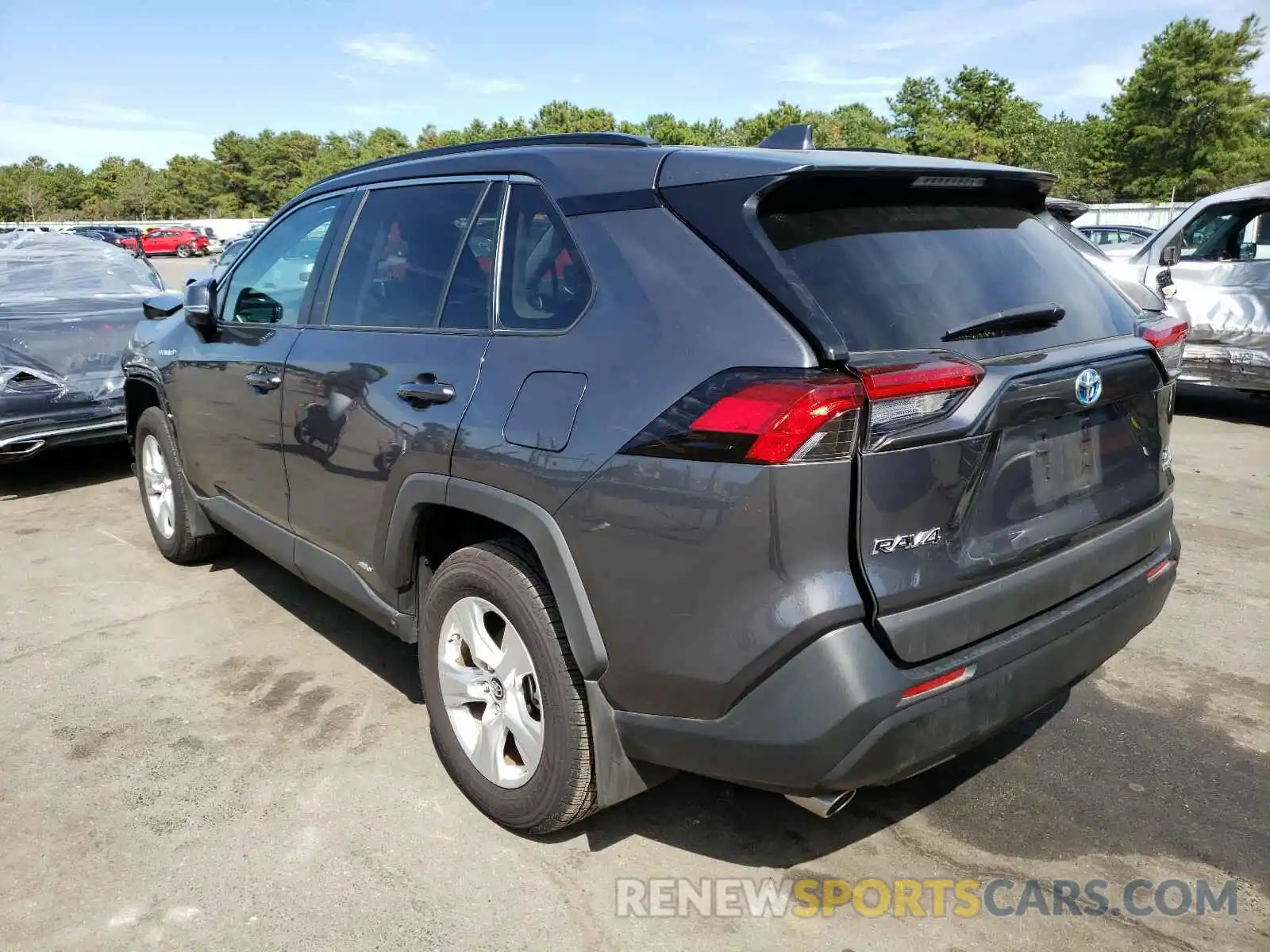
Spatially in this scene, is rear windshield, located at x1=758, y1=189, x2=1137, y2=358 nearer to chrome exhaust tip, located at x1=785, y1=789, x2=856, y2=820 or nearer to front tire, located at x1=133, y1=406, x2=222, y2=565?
chrome exhaust tip, located at x1=785, y1=789, x2=856, y2=820

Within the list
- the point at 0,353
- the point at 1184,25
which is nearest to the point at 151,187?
the point at 1184,25

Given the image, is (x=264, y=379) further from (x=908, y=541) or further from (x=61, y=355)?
(x=61, y=355)

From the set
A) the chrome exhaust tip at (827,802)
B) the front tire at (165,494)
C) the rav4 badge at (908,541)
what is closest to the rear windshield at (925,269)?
the rav4 badge at (908,541)

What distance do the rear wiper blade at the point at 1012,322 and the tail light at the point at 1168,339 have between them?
1.32 feet

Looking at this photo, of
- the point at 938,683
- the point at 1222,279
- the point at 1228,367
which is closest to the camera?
the point at 938,683

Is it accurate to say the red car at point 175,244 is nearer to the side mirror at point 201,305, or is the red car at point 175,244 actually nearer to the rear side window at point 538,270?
the side mirror at point 201,305

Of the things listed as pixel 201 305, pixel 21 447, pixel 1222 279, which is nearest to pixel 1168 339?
pixel 201 305

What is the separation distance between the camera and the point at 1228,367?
26.3 feet

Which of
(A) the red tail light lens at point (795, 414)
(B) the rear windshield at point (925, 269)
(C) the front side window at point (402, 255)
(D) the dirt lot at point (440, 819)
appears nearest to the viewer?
(A) the red tail light lens at point (795, 414)

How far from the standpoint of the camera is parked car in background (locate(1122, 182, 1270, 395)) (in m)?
7.91

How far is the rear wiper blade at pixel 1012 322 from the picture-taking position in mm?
2277

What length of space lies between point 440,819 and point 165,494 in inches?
119

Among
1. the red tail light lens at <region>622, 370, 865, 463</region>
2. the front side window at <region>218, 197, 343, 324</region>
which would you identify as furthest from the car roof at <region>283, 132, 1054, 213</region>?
the front side window at <region>218, 197, 343, 324</region>

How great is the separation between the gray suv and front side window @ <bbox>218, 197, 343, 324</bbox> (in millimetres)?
621
